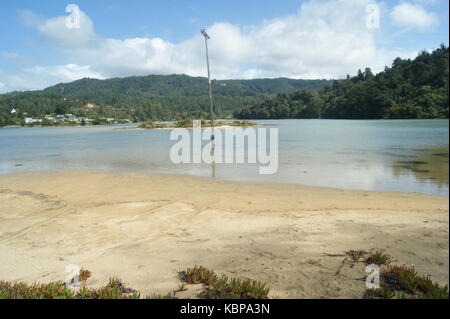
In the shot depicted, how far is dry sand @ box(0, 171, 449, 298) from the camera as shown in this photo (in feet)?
16.0

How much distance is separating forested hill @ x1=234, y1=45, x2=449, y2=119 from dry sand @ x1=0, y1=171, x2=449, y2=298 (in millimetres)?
2395

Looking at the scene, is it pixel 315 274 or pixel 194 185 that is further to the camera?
pixel 194 185

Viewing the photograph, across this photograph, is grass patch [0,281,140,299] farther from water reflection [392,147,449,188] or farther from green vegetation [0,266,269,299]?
water reflection [392,147,449,188]

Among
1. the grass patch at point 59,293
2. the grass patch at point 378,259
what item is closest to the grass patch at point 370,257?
the grass patch at point 378,259

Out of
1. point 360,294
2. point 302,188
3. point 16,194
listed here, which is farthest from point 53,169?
point 360,294

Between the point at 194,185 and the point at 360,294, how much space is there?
9.15 metres

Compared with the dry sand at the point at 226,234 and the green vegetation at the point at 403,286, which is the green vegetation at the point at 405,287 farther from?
the dry sand at the point at 226,234

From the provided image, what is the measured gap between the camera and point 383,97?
69188 millimetres

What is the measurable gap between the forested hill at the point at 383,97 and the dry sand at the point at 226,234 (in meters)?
2.39

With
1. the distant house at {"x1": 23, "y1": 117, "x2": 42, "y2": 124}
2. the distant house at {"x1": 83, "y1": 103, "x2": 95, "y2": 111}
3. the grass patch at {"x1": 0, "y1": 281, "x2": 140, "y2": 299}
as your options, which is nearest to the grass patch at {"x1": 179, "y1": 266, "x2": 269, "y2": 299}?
the grass patch at {"x1": 0, "y1": 281, "x2": 140, "y2": 299}

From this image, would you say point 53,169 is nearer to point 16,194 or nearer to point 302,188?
point 16,194

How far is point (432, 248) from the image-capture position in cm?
546

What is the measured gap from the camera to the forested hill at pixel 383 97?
360 inches
